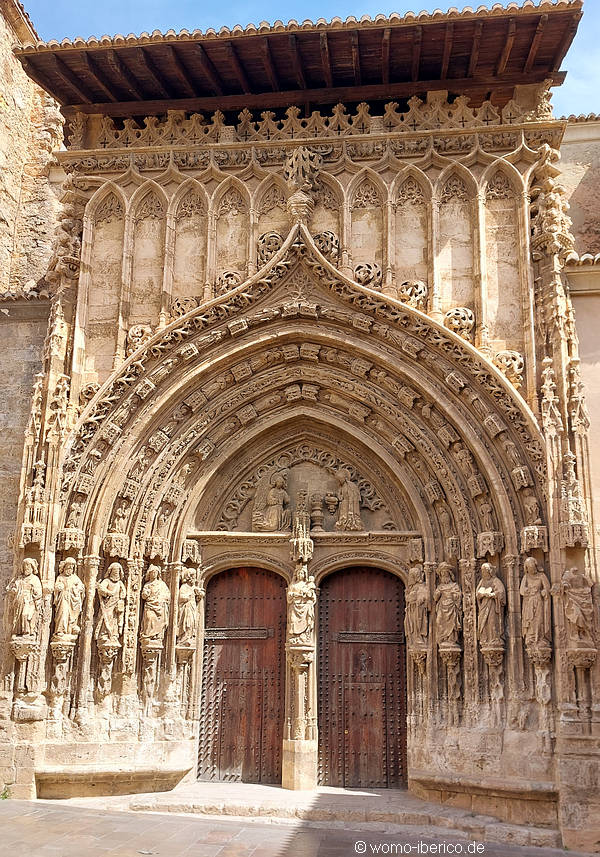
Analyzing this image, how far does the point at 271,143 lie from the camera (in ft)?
36.8

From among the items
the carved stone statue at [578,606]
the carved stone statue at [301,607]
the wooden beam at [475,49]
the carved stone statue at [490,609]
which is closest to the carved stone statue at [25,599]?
the carved stone statue at [301,607]

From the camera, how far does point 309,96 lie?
450 inches

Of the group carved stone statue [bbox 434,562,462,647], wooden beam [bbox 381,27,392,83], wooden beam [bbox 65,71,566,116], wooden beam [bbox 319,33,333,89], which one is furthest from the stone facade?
wooden beam [bbox 319,33,333,89]

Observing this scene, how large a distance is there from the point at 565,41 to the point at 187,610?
8.15 metres

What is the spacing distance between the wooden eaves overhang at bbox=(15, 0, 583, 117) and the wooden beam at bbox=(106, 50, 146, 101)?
13mm

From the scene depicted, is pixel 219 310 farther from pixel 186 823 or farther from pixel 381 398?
pixel 186 823

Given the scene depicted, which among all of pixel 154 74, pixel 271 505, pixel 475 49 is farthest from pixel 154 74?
pixel 271 505

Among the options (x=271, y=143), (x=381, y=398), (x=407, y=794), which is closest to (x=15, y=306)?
(x=271, y=143)

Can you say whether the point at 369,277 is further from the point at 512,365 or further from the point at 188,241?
the point at 188,241

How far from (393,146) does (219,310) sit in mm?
3036

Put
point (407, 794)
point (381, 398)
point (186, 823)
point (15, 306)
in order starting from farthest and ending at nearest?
point (15, 306), point (381, 398), point (407, 794), point (186, 823)

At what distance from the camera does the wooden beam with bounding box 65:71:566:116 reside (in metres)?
11.1

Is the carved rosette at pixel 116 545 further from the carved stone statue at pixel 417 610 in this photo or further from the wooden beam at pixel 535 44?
the wooden beam at pixel 535 44

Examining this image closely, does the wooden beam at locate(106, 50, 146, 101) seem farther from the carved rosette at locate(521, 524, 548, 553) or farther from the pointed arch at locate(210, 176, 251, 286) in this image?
the carved rosette at locate(521, 524, 548, 553)
